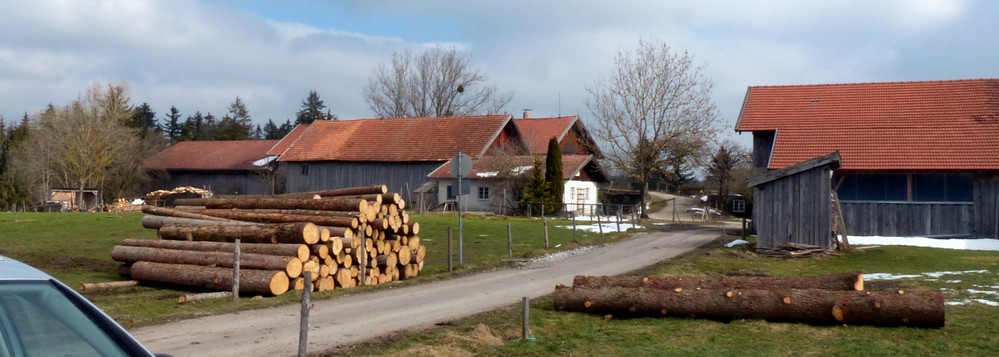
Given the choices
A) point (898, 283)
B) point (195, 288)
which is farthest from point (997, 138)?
point (195, 288)

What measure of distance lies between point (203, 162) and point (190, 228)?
47.9m

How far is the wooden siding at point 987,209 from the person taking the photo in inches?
1043

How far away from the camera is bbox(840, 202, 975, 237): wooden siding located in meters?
26.7

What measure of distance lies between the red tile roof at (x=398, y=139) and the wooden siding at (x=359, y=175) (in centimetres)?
47

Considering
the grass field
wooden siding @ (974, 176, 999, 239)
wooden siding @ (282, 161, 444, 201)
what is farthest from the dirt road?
wooden siding @ (282, 161, 444, 201)

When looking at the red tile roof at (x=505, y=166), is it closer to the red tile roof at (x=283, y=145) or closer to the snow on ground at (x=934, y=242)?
the red tile roof at (x=283, y=145)

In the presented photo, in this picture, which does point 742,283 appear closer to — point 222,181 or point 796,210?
point 796,210

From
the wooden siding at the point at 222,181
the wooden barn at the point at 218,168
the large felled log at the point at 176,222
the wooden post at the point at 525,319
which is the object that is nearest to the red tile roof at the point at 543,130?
the wooden barn at the point at 218,168

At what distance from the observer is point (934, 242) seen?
25672mm

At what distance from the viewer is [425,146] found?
50719 millimetres

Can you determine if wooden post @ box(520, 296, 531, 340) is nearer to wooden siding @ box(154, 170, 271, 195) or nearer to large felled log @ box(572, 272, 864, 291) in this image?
large felled log @ box(572, 272, 864, 291)

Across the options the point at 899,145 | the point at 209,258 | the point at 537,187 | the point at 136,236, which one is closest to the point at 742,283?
the point at 209,258

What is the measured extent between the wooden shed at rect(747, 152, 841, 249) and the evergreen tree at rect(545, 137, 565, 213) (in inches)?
774

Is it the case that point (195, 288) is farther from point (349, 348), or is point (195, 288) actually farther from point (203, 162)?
point (203, 162)
